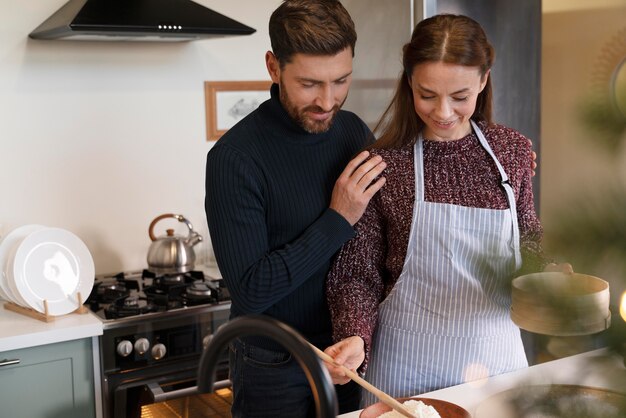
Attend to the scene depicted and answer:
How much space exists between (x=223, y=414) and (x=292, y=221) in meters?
1.16

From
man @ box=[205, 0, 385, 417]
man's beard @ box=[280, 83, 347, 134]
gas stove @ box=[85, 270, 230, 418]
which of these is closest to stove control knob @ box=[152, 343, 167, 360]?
gas stove @ box=[85, 270, 230, 418]

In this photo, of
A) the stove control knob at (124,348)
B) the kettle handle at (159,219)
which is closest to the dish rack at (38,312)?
the stove control knob at (124,348)

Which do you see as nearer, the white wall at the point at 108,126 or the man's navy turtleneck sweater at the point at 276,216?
the man's navy turtleneck sweater at the point at 276,216

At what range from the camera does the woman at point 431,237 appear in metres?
1.59

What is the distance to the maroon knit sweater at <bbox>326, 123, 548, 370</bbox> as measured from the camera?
1.65 metres

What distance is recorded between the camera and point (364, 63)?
268 cm

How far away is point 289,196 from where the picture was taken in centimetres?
163

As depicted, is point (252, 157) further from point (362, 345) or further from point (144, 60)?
point (144, 60)

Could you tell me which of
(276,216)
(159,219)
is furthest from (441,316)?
(159,219)

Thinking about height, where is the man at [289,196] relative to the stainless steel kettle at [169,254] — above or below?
above

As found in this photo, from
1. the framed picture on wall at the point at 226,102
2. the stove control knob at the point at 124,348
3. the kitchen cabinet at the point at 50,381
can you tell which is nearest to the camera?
the kitchen cabinet at the point at 50,381

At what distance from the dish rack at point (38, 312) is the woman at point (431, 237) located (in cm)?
105

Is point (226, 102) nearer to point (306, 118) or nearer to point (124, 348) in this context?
point (124, 348)

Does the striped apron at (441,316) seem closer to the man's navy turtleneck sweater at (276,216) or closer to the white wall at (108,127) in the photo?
Answer: the man's navy turtleneck sweater at (276,216)
